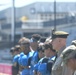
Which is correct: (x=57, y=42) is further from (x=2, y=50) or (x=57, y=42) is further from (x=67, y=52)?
(x=2, y=50)

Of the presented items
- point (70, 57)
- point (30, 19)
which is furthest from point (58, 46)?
point (30, 19)

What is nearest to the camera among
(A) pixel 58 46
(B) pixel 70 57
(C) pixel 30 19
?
(B) pixel 70 57

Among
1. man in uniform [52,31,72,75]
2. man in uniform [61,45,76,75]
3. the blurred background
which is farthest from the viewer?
the blurred background

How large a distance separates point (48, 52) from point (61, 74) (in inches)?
42.1

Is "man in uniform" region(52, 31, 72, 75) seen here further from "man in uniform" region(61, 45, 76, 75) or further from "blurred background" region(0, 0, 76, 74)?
"blurred background" region(0, 0, 76, 74)

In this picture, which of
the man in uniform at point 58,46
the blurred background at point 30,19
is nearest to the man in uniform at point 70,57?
the man in uniform at point 58,46

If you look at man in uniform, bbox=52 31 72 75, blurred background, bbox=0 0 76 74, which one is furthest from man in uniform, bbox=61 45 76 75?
blurred background, bbox=0 0 76 74

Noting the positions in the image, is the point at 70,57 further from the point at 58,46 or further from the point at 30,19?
the point at 30,19

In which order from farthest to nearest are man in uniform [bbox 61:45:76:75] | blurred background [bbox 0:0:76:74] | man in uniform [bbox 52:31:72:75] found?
blurred background [bbox 0:0:76:74] → man in uniform [bbox 52:31:72:75] → man in uniform [bbox 61:45:76:75]

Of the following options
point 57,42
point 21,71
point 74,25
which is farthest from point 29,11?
point 57,42

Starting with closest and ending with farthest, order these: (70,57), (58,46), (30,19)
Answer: (70,57), (58,46), (30,19)

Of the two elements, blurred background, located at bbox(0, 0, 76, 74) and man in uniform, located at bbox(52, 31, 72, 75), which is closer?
man in uniform, located at bbox(52, 31, 72, 75)

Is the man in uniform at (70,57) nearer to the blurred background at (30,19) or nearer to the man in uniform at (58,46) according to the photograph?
the man in uniform at (58,46)

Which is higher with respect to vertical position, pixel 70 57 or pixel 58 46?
pixel 70 57
